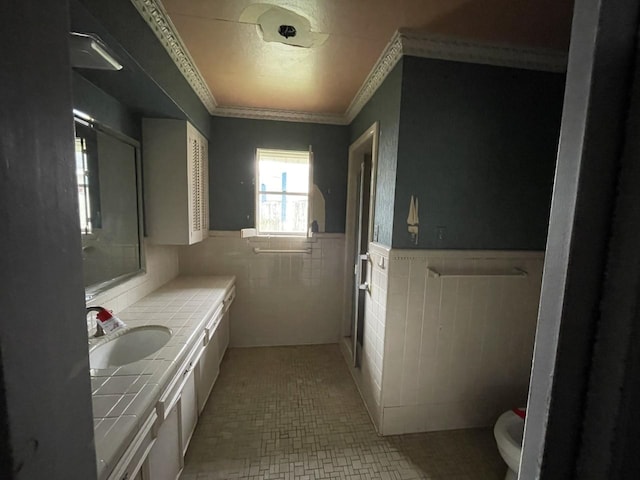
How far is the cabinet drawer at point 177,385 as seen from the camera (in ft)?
3.18

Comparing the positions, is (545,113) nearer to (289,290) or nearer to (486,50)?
(486,50)

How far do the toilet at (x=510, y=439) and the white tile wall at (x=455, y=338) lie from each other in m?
0.29

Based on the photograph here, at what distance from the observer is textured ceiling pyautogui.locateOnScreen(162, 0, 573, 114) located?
1.17 meters

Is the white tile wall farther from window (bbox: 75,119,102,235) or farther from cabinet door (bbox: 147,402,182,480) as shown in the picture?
window (bbox: 75,119,102,235)

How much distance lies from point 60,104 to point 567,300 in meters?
0.70

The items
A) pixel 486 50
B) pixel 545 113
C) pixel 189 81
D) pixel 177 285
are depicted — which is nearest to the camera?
pixel 486 50

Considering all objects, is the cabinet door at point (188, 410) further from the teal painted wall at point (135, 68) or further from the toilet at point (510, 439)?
the toilet at point (510, 439)

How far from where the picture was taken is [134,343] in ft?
4.57

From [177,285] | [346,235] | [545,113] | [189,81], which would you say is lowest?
[177,285]

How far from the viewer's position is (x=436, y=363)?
1.65 metres

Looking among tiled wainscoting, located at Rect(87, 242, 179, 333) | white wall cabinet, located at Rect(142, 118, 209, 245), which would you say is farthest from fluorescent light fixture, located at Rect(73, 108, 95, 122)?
tiled wainscoting, located at Rect(87, 242, 179, 333)

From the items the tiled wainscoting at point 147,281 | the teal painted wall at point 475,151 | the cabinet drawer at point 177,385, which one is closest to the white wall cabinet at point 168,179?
the tiled wainscoting at point 147,281

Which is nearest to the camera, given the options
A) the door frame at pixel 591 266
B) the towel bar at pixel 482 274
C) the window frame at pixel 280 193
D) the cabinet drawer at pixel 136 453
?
the door frame at pixel 591 266

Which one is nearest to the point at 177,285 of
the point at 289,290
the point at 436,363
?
the point at 289,290
